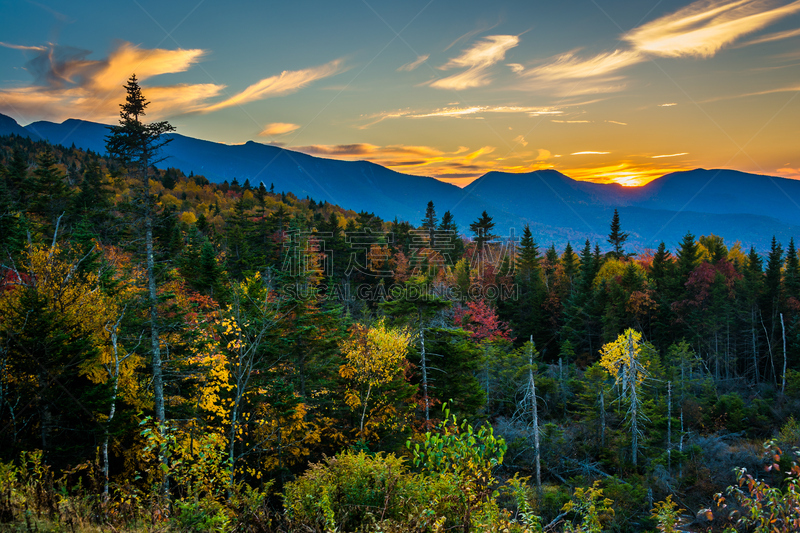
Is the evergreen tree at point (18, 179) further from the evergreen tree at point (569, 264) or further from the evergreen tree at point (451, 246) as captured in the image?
the evergreen tree at point (569, 264)

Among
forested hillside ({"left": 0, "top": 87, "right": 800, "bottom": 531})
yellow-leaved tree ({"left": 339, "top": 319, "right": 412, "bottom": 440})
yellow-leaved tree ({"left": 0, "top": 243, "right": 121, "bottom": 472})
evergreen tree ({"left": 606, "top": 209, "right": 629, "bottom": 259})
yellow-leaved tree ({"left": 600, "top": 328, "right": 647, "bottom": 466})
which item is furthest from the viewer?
evergreen tree ({"left": 606, "top": 209, "right": 629, "bottom": 259})

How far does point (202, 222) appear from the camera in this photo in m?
58.2

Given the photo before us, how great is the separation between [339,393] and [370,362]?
3423 millimetres

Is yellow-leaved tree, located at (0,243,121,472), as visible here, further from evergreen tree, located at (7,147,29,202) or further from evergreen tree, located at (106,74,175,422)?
evergreen tree, located at (7,147,29,202)

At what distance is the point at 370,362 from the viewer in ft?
63.5

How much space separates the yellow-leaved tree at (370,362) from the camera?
19359 millimetres

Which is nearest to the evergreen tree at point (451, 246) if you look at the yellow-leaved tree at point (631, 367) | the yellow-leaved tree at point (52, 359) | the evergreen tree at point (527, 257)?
the evergreen tree at point (527, 257)

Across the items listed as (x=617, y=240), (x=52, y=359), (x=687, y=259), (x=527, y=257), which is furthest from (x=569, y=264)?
(x=52, y=359)

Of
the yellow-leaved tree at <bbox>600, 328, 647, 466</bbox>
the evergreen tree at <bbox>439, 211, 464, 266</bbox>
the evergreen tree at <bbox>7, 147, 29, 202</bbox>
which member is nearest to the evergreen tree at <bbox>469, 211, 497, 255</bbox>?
the evergreen tree at <bbox>439, 211, 464, 266</bbox>

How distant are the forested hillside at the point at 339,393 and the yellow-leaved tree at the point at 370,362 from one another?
136 mm

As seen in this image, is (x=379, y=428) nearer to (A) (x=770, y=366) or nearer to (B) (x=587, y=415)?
(B) (x=587, y=415)

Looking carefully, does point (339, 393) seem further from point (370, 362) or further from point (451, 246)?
point (451, 246)

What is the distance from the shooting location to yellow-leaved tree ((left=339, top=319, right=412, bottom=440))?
63.5 feet

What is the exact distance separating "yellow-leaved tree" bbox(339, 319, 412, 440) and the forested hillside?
14cm
